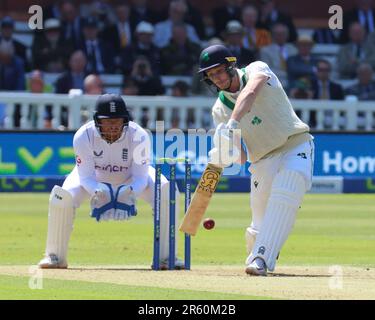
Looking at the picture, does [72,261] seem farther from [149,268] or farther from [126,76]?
[126,76]

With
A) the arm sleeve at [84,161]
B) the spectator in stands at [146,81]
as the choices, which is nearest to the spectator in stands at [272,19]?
the spectator in stands at [146,81]

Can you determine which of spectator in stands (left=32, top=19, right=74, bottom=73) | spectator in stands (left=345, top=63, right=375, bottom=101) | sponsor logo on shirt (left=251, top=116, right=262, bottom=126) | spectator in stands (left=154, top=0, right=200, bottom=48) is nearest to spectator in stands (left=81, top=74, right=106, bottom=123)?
spectator in stands (left=32, top=19, right=74, bottom=73)

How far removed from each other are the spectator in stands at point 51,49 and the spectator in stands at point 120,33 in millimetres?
729

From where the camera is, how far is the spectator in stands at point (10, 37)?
20219 millimetres

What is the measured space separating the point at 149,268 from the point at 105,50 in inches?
442

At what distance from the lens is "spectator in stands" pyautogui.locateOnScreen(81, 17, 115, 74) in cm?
2033

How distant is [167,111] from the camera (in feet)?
64.9

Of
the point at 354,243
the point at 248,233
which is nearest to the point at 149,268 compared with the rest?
the point at 248,233

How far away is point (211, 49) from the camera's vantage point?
9.24m

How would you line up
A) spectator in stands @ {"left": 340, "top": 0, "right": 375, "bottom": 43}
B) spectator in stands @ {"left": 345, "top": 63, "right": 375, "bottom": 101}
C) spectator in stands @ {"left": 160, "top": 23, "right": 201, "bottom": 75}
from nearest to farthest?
spectator in stands @ {"left": 160, "top": 23, "right": 201, "bottom": 75} → spectator in stands @ {"left": 345, "top": 63, "right": 375, "bottom": 101} → spectator in stands @ {"left": 340, "top": 0, "right": 375, "bottom": 43}

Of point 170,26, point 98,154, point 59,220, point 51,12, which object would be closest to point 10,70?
point 51,12

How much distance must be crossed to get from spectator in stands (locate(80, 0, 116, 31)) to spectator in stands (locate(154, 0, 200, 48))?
84cm

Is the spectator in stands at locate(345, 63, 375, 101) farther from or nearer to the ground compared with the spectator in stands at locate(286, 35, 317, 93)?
nearer to the ground

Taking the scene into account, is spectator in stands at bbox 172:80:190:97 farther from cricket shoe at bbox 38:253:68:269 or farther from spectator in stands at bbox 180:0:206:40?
cricket shoe at bbox 38:253:68:269
